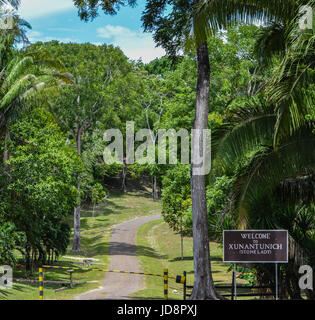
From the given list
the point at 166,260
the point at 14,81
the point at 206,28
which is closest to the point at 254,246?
the point at 206,28

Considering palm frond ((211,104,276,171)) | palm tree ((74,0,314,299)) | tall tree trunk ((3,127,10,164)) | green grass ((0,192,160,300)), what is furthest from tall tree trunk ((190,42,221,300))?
tall tree trunk ((3,127,10,164))

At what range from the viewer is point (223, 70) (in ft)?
118

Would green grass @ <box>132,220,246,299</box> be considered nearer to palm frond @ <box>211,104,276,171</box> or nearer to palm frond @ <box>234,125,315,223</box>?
palm frond @ <box>234,125,315,223</box>

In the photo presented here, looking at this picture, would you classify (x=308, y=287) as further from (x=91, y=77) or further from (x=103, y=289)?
(x=91, y=77)

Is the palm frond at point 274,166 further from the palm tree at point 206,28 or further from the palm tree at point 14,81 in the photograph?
the palm tree at point 14,81

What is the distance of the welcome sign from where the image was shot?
1063cm

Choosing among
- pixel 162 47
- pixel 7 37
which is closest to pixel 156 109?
pixel 7 37

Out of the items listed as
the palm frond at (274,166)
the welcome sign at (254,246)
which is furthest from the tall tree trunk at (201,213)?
the welcome sign at (254,246)

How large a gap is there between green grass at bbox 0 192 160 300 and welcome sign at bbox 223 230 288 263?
7.06 metres

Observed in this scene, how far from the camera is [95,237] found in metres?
45.6

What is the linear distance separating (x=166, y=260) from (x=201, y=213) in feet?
72.0

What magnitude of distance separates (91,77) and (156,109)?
24.0 meters

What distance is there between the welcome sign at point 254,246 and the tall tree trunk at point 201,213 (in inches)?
98.2
